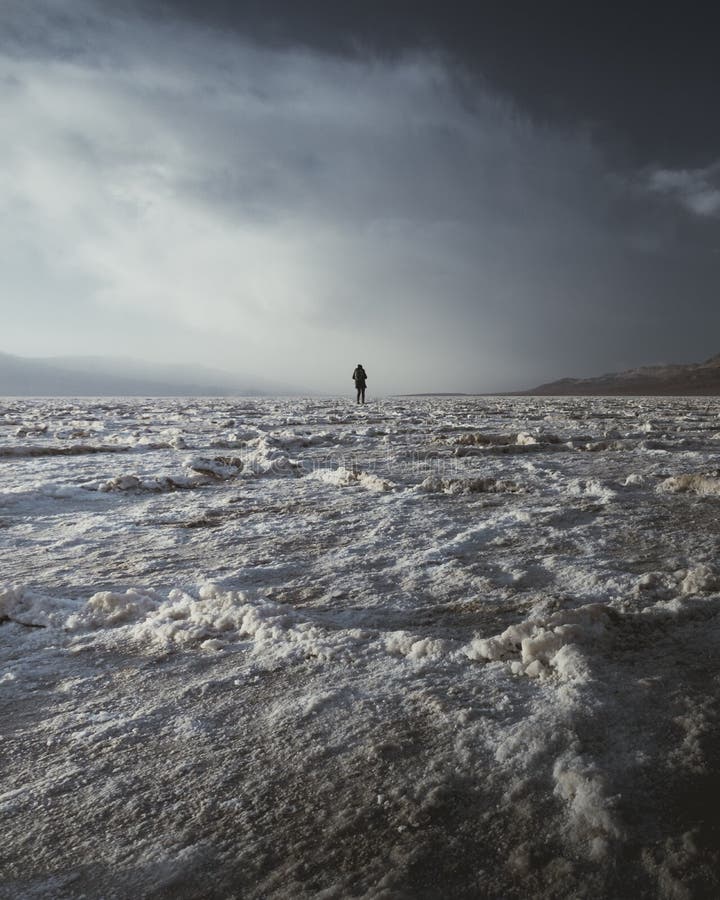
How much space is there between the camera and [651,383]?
8156 cm

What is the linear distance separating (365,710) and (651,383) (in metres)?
91.2

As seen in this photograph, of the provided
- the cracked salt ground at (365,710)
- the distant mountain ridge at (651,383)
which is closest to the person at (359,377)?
the cracked salt ground at (365,710)

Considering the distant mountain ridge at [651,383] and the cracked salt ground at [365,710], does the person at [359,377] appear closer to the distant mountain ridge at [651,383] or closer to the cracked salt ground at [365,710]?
the cracked salt ground at [365,710]

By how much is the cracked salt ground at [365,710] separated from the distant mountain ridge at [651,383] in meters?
57.2

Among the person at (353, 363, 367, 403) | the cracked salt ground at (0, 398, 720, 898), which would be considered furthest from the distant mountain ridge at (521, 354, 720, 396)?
the cracked salt ground at (0, 398, 720, 898)

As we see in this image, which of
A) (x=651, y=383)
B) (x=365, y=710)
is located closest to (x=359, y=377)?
(x=365, y=710)

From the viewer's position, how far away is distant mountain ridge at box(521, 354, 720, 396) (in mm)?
62697

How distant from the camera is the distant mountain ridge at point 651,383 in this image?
6270 centimetres

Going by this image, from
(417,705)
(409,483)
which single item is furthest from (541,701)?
(409,483)

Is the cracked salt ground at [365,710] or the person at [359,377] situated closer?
the cracked salt ground at [365,710]

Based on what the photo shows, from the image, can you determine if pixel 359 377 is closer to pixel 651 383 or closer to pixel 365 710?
pixel 365 710

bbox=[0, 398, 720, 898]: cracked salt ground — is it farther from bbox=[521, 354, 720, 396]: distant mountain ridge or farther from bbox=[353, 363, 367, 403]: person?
bbox=[521, 354, 720, 396]: distant mountain ridge

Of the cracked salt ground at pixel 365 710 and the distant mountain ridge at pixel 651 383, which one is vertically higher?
the distant mountain ridge at pixel 651 383

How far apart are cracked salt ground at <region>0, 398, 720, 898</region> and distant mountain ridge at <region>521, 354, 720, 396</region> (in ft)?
188
